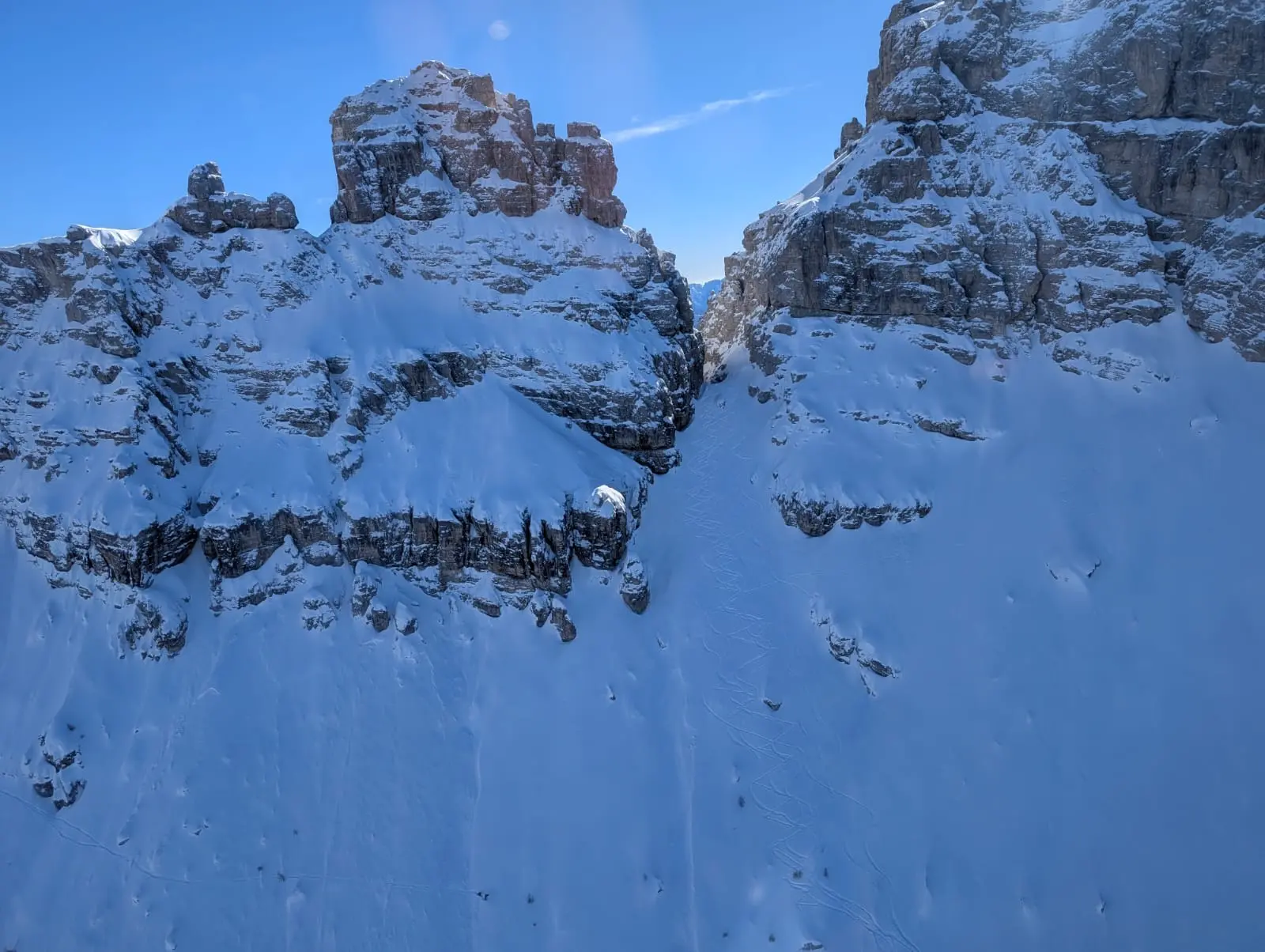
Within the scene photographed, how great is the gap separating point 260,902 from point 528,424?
1162 inches

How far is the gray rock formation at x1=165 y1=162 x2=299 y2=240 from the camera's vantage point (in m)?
45.5

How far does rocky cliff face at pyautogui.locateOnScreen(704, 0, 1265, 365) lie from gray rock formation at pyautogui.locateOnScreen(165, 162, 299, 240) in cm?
3833

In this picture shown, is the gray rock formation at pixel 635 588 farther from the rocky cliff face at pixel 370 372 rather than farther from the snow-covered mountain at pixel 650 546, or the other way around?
the rocky cliff face at pixel 370 372

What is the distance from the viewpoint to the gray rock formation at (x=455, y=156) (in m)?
50.0

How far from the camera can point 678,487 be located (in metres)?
48.0

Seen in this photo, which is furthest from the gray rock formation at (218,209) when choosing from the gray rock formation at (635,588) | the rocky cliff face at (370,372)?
the gray rock formation at (635,588)

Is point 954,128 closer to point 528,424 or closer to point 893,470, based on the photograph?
point 893,470

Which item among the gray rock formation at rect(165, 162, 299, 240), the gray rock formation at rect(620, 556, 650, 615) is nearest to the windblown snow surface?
the gray rock formation at rect(620, 556, 650, 615)

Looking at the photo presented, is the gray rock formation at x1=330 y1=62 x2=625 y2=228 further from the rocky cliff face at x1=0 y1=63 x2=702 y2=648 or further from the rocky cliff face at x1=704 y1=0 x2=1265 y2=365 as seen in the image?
the rocky cliff face at x1=704 y1=0 x2=1265 y2=365

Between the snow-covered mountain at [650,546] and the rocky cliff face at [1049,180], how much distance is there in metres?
0.33

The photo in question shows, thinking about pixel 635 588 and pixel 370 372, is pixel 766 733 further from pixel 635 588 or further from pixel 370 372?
pixel 370 372

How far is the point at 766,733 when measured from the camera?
34.8m

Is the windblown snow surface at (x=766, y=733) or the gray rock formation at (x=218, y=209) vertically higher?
the gray rock formation at (x=218, y=209)

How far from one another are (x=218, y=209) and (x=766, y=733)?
51342 mm
